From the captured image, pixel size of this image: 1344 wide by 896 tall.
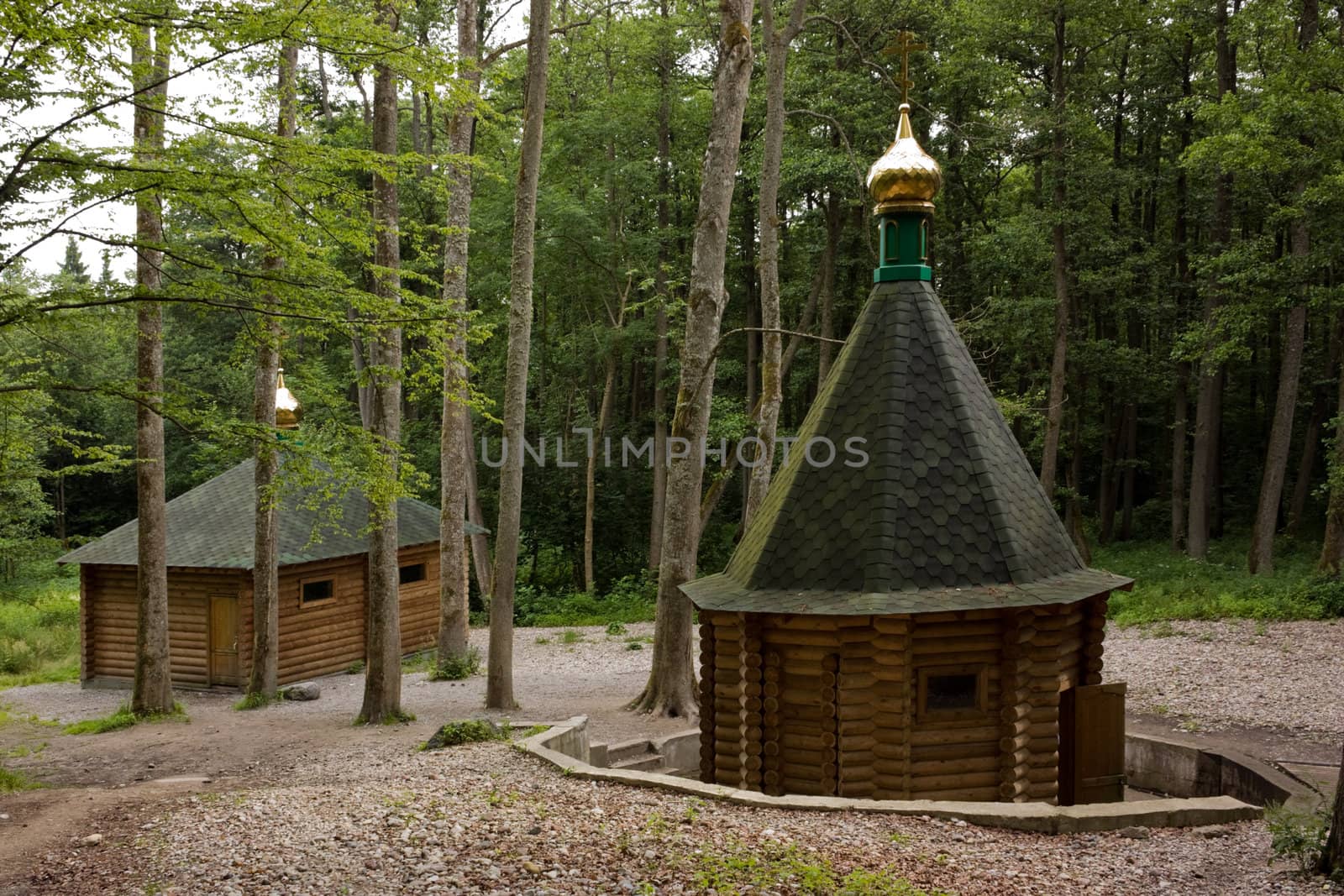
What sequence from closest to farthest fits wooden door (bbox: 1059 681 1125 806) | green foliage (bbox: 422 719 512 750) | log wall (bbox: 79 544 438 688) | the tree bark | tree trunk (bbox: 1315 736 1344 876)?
tree trunk (bbox: 1315 736 1344 876)
wooden door (bbox: 1059 681 1125 806)
green foliage (bbox: 422 719 512 750)
log wall (bbox: 79 544 438 688)
the tree bark

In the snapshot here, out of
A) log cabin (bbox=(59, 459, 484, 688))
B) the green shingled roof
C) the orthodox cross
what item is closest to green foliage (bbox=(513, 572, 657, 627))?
the green shingled roof

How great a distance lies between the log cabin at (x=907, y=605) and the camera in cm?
905

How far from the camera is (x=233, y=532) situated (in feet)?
61.9

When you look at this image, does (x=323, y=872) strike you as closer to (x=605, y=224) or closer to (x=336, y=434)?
(x=336, y=434)

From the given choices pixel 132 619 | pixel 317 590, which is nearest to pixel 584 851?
pixel 317 590

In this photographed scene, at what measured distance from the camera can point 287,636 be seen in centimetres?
1844

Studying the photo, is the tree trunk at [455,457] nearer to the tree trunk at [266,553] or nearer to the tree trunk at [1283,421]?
the tree trunk at [266,553]

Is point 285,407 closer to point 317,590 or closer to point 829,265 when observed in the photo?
point 317,590

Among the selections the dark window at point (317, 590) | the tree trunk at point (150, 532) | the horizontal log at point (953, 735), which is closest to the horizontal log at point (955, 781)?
the horizontal log at point (953, 735)

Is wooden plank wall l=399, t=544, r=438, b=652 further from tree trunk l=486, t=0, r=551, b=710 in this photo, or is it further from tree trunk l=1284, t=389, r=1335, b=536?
tree trunk l=1284, t=389, r=1335, b=536

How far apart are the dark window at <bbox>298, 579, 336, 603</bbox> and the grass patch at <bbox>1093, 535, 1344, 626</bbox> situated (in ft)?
52.0

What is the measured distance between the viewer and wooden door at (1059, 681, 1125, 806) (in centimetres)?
977

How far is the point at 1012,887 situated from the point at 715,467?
23736 millimetres

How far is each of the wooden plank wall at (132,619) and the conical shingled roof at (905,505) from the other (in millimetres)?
12424
